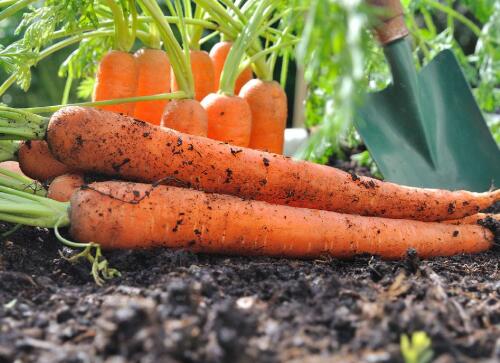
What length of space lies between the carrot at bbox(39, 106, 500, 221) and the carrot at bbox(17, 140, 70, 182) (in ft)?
0.29

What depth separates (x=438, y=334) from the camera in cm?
98

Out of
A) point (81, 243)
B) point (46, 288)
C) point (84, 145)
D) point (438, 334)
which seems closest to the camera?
point (438, 334)

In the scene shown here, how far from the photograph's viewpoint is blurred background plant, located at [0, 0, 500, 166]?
1.00m

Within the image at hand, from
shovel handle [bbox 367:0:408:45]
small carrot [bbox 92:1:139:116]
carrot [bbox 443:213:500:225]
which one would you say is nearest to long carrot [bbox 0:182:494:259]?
carrot [bbox 443:213:500:225]

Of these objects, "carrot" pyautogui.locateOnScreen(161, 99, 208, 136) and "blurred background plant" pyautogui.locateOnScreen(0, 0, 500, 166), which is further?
"carrot" pyautogui.locateOnScreen(161, 99, 208, 136)

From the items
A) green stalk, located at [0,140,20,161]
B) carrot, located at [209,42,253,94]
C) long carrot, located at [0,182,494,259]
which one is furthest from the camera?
carrot, located at [209,42,253,94]

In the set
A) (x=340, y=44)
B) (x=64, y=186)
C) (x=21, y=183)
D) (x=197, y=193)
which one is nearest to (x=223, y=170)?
(x=197, y=193)

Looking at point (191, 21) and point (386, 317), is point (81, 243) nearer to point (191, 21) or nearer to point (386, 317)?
point (386, 317)

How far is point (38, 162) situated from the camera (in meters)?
1.71

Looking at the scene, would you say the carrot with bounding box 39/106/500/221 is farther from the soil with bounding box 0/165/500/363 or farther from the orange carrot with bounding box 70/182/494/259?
the soil with bounding box 0/165/500/363

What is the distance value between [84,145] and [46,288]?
450 millimetres

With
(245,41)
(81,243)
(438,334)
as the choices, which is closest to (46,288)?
(81,243)

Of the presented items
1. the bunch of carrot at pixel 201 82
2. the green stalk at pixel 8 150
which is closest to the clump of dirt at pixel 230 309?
the green stalk at pixel 8 150

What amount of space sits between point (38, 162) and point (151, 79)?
62cm
